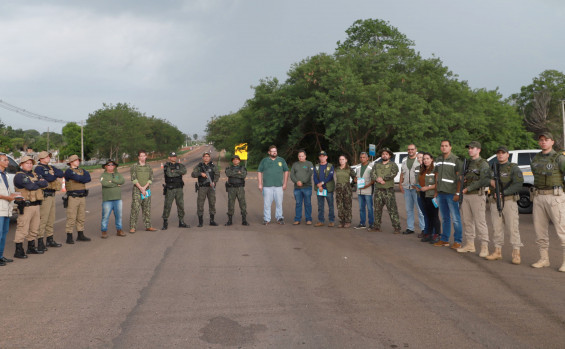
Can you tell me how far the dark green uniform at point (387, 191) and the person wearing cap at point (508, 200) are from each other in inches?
114

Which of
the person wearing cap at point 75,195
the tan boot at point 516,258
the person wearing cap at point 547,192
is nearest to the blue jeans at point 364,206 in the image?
the tan boot at point 516,258

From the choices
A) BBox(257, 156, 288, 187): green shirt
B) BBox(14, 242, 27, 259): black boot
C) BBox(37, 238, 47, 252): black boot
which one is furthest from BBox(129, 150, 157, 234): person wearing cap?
BBox(257, 156, 288, 187): green shirt

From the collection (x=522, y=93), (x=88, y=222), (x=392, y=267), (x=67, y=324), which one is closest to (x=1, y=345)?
(x=67, y=324)

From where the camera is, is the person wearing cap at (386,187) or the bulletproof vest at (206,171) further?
the bulletproof vest at (206,171)

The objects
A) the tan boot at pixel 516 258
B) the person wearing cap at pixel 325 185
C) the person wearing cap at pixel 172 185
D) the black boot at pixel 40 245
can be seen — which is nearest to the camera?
the tan boot at pixel 516 258

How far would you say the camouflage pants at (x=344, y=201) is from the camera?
35.8 ft

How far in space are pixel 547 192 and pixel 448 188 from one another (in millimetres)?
1869

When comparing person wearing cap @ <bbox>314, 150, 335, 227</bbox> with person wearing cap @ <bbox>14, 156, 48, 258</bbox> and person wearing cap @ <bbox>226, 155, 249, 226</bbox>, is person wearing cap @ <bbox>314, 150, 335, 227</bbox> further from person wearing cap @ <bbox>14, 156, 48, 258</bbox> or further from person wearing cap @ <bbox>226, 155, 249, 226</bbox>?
person wearing cap @ <bbox>14, 156, 48, 258</bbox>

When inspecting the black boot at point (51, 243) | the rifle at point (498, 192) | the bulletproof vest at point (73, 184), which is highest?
the bulletproof vest at point (73, 184)

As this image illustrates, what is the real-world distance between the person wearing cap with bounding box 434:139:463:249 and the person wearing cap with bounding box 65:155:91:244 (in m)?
7.03

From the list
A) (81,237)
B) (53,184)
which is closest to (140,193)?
(81,237)

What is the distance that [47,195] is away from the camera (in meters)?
8.62

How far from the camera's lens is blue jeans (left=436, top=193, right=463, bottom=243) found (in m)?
8.30

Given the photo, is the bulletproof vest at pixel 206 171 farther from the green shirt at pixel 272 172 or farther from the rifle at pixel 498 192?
the rifle at pixel 498 192
